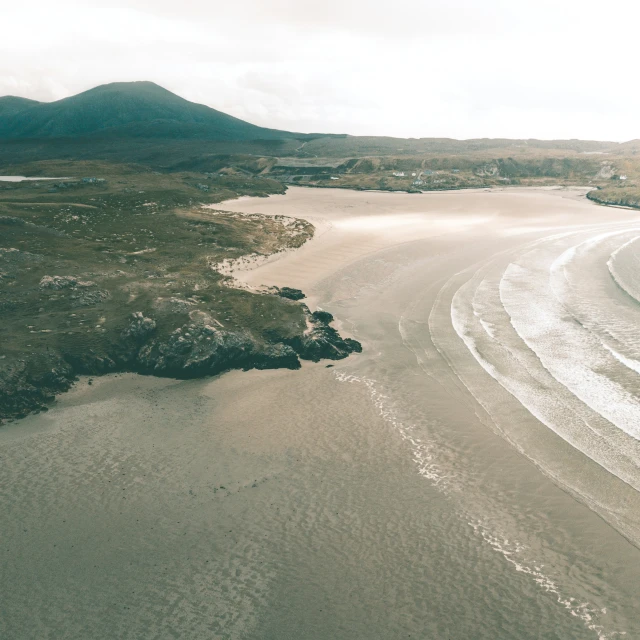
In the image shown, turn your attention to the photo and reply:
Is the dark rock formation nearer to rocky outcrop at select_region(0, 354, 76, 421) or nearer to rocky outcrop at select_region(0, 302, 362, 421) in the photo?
rocky outcrop at select_region(0, 302, 362, 421)

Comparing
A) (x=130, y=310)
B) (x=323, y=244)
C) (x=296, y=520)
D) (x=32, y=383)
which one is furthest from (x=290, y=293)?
(x=296, y=520)

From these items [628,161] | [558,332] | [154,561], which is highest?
[628,161]

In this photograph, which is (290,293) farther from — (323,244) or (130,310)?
(323,244)

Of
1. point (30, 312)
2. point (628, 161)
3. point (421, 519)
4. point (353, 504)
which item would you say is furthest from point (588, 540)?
point (628, 161)

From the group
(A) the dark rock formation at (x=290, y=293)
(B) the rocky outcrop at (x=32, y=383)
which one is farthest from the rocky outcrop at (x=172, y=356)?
(A) the dark rock formation at (x=290, y=293)

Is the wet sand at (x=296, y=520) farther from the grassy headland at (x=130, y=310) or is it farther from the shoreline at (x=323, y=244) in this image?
the grassy headland at (x=130, y=310)

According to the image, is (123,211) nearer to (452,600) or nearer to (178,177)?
(178,177)

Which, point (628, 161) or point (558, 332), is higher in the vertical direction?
point (628, 161)

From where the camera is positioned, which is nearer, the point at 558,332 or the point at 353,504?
the point at 353,504

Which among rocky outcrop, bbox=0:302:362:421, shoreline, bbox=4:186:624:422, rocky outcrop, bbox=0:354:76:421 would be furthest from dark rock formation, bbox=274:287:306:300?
rocky outcrop, bbox=0:354:76:421
